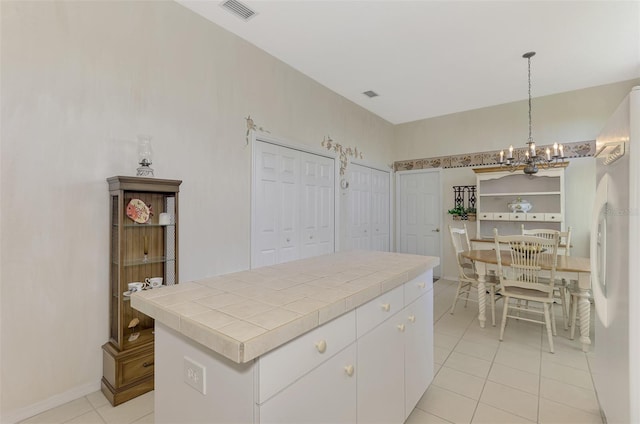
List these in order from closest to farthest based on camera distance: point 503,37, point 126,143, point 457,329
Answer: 1. point 126,143
2. point 503,37
3. point 457,329

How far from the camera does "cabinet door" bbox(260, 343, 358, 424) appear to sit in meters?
0.89

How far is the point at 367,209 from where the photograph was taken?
5129 mm

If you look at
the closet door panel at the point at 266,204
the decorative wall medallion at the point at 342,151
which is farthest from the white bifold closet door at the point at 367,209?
the closet door panel at the point at 266,204

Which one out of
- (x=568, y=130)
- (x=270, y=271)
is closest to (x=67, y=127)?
(x=270, y=271)

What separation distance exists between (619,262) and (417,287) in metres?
0.94

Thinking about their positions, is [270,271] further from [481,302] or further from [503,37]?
[503,37]

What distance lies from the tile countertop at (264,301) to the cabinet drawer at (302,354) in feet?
0.15

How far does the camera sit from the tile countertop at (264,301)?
822 millimetres

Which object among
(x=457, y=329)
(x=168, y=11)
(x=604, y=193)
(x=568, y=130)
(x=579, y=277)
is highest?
(x=168, y=11)

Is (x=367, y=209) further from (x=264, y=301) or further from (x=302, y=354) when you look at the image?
(x=302, y=354)

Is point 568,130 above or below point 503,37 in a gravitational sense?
below

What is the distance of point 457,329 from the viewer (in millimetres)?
3172

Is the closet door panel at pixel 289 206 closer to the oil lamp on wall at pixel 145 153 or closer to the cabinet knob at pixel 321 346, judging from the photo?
the oil lamp on wall at pixel 145 153

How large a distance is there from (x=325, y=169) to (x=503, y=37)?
2412 mm
